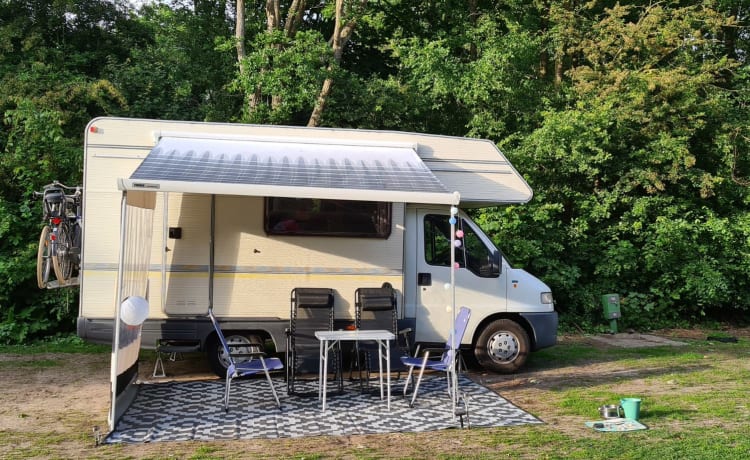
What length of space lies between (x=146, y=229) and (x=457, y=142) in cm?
361


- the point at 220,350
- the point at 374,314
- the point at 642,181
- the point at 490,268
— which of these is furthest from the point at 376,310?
the point at 642,181

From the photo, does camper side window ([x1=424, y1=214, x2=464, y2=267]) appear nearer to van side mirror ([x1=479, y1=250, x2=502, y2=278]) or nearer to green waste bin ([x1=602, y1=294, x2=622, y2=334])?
van side mirror ([x1=479, y1=250, x2=502, y2=278])

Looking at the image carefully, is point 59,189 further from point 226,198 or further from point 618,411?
point 618,411

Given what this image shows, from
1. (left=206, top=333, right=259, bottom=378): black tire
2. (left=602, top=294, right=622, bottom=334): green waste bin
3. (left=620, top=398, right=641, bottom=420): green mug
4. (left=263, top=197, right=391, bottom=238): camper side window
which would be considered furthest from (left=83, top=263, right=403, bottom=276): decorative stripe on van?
(left=602, top=294, right=622, bottom=334): green waste bin

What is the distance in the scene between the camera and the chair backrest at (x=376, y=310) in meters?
7.51

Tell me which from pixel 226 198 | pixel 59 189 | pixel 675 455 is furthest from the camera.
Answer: pixel 59 189

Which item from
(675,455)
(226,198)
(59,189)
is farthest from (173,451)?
(59,189)

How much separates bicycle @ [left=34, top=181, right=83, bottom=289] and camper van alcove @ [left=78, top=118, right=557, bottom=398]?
2.36ft

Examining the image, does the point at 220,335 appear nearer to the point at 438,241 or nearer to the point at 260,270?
the point at 260,270

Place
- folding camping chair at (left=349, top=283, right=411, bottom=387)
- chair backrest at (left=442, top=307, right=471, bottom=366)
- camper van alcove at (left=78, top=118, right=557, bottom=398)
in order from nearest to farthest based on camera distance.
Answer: chair backrest at (left=442, top=307, right=471, bottom=366)
camper van alcove at (left=78, top=118, right=557, bottom=398)
folding camping chair at (left=349, top=283, right=411, bottom=387)

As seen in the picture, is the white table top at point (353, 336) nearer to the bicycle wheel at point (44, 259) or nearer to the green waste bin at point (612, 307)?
the bicycle wheel at point (44, 259)

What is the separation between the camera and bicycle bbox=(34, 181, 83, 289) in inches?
303

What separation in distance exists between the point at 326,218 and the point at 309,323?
3.85ft

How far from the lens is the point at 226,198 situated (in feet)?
24.6
